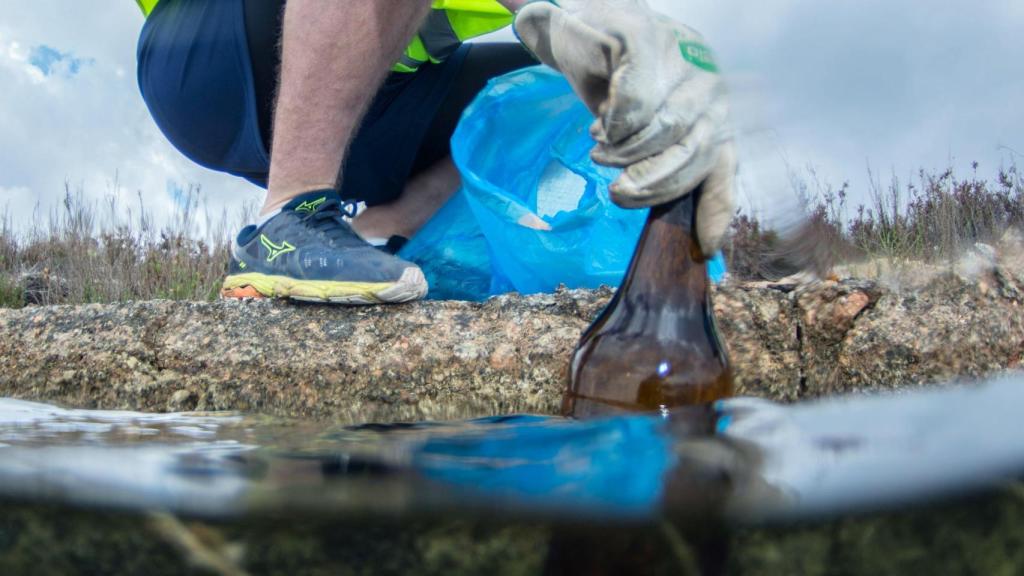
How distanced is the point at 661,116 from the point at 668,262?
233 millimetres

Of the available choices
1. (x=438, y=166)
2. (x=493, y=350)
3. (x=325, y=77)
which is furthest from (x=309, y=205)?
(x=438, y=166)

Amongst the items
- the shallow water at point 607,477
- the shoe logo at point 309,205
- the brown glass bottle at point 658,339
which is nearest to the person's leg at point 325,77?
the shoe logo at point 309,205

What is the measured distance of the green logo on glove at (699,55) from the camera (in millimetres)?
1203

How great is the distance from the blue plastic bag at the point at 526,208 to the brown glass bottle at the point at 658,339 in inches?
41.7

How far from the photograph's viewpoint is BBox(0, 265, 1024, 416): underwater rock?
5.74 feet

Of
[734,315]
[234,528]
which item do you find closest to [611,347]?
[234,528]

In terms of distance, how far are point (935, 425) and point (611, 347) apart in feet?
1.82

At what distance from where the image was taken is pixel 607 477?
0.53m

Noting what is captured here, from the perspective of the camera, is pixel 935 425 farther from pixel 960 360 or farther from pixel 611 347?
pixel 960 360

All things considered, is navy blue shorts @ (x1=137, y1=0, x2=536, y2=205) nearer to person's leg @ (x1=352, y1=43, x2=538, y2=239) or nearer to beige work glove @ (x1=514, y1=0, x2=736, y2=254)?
person's leg @ (x1=352, y1=43, x2=538, y2=239)

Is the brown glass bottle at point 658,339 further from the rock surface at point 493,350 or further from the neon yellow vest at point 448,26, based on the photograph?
the neon yellow vest at point 448,26

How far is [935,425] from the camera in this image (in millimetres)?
532

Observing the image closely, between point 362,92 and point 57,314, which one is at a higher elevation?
point 362,92

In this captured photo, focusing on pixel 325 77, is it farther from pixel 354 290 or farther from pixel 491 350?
pixel 491 350
